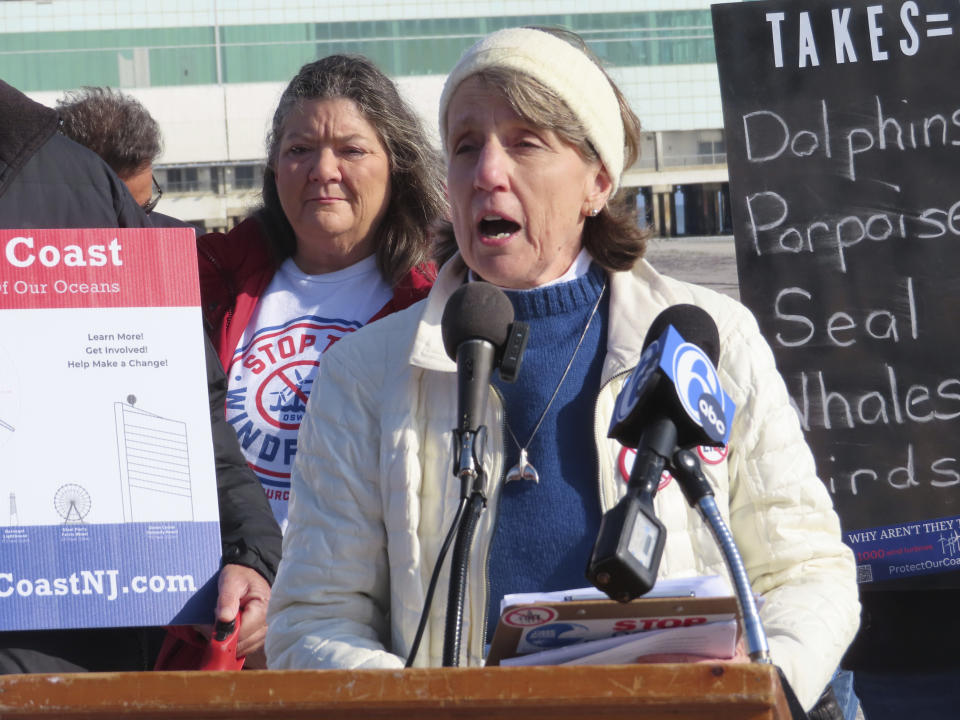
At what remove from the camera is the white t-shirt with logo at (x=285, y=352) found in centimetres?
330

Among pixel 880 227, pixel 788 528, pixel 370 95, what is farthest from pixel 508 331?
pixel 880 227

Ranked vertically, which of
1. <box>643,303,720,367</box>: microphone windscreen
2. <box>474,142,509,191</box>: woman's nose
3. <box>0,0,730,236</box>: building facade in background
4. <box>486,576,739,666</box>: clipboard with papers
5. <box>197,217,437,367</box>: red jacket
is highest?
<box>0,0,730,236</box>: building facade in background

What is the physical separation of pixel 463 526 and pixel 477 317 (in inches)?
13.6

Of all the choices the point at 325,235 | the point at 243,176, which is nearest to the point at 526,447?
the point at 325,235

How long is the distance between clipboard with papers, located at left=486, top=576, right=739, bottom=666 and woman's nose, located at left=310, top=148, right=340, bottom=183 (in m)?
2.17

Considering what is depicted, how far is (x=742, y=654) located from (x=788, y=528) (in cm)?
60

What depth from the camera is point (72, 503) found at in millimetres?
2402

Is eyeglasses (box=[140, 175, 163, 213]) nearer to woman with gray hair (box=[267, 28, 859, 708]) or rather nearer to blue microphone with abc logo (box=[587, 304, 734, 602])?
woman with gray hair (box=[267, 28, 859, 708])

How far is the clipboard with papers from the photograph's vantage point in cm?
152

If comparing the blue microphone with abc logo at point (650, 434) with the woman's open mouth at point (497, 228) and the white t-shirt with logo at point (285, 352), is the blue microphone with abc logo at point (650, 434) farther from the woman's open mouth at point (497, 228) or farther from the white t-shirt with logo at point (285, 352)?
the white t-shirt with logo at point (285, 352)

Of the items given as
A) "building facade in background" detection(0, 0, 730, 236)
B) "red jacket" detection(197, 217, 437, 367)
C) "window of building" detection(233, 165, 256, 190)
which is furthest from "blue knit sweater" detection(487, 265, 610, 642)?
"window of building" detection(233, 165, 256, 190)

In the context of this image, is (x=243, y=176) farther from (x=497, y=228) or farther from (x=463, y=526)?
(x=463, y=526)

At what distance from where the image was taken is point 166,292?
8.22ft

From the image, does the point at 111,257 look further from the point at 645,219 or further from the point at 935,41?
the point at 935,41
